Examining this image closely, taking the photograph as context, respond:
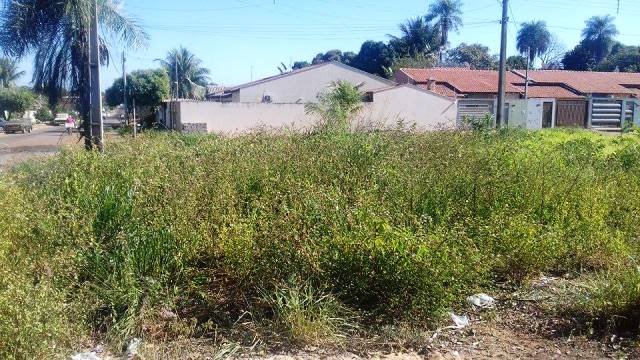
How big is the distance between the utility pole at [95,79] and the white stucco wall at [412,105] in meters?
17.5

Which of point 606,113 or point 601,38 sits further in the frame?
point 601,38

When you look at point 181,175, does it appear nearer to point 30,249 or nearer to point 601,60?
point 30,249

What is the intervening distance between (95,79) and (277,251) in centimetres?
877

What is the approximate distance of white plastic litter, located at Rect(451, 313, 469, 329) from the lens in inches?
159

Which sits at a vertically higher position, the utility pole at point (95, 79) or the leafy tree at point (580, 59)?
the leafy tree at point (580, 59)

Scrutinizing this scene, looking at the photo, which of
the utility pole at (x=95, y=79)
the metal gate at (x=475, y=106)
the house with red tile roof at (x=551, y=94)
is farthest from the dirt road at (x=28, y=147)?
the house with red tile roof at (x=551, y=94)

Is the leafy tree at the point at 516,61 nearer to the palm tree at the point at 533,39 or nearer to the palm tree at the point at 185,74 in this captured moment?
the palm tree at the point at 533,39

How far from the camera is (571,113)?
34.2m

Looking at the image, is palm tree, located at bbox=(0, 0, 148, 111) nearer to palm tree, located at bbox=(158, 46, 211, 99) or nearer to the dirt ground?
the dirt ground

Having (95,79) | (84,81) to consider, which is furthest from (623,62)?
(95,79)

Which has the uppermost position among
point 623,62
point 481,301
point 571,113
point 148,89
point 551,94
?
point 623,62

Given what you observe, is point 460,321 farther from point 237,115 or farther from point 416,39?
point 416,39

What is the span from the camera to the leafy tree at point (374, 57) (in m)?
53.2

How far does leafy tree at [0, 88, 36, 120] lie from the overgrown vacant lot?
6096cm
